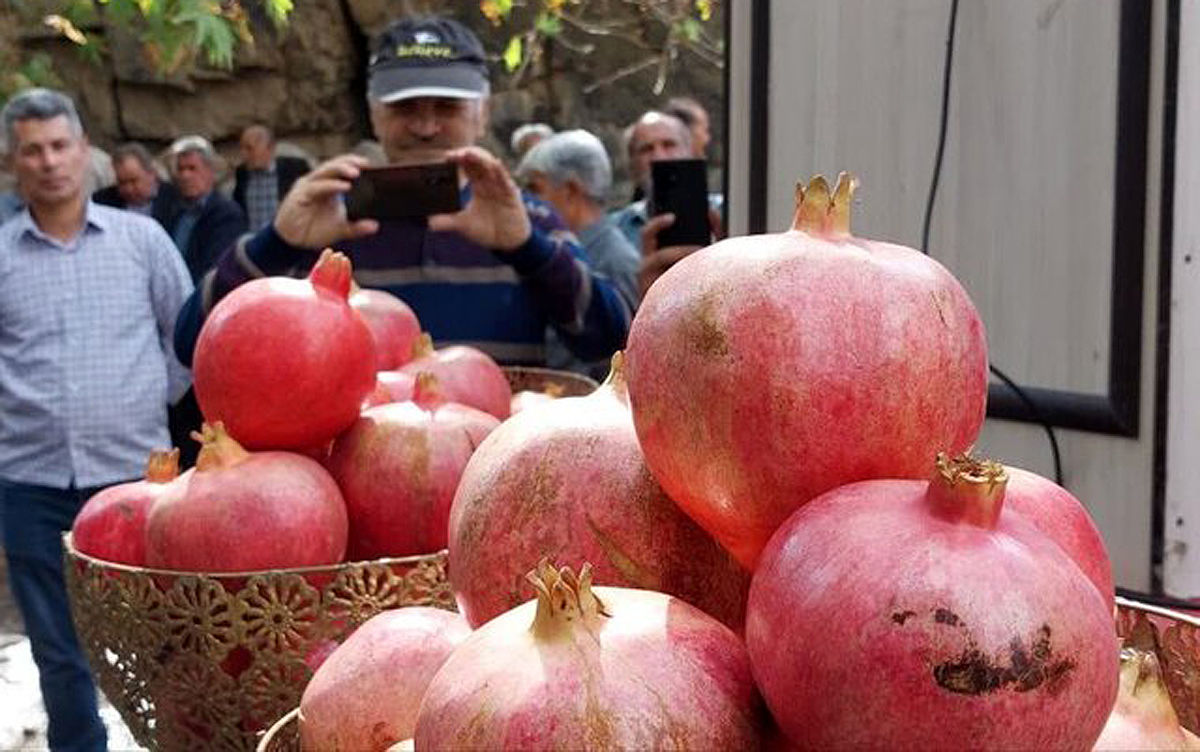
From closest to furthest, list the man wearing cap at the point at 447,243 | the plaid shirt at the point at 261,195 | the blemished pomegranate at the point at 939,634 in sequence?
the blemished pomegranate at the point at 939,634
the man wearing cap at the point at 447,243
the plaid shirt at the point at 261,195

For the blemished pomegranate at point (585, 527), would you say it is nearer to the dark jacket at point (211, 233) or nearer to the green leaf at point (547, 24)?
the dark jacket at point (211, 233)

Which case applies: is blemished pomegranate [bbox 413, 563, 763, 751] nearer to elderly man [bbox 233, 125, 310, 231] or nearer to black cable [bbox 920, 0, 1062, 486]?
black cable [bbox 920, 0, 1062, 486]

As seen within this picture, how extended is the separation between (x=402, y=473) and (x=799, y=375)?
978mm

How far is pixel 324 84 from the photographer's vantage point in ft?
36.1

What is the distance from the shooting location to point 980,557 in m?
0.84

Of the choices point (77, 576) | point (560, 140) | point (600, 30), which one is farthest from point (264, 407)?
point (600, 30)

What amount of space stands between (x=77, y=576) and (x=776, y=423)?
116 cm

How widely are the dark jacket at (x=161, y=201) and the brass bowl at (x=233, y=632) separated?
19.6ft

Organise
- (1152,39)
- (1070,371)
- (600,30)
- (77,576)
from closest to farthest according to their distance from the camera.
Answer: (77,576), (1152,39), (1070,371), (600,30)

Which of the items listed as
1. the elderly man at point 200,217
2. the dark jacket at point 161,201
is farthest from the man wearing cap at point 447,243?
the dark jacket at point 161,201

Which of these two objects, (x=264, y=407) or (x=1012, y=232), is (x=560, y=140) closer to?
(x=1012, y=232)

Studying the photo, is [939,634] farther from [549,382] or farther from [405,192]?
[405,192]

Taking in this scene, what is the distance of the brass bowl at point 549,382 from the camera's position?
2488 mm

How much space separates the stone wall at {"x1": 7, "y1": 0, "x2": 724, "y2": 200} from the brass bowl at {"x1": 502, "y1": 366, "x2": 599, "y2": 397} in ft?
26.8
